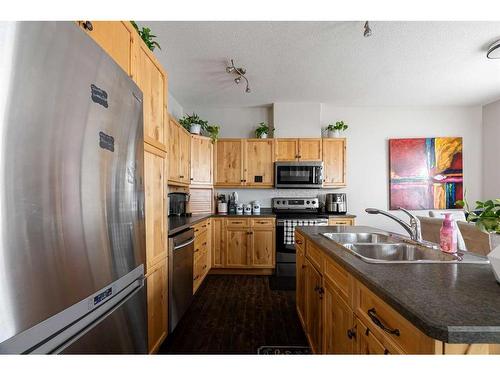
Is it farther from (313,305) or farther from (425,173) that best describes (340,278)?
(425,173)

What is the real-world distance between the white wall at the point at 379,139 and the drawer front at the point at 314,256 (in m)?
2.41

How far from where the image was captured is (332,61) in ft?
8.86

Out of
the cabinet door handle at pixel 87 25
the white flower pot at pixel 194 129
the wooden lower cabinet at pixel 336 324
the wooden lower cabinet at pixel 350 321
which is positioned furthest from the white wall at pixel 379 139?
the cabinet door handle at pixel 87 25

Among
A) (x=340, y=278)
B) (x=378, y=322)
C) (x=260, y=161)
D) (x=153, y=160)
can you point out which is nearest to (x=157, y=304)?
(x=153, y=160)

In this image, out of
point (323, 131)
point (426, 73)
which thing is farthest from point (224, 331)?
point (426, 73)

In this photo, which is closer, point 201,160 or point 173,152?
point 173,152

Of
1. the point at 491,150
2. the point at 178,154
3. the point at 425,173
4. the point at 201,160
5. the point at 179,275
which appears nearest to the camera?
the point at 179,275

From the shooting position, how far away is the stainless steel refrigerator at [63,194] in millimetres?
558

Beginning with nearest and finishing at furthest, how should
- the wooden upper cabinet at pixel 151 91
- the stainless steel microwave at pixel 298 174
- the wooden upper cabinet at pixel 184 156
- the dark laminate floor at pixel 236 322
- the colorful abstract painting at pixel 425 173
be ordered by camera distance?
the wooden upper cabinet at pixel 151 91 < the dark laminate floor at pixel 236 322 < the wooden upper cabinet at pixel 184 156 < the stainless steel microwave at pixel 298 174 < the colorful abstract painting at pixel 425 173

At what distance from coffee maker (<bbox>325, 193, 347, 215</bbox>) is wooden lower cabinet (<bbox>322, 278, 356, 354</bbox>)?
2.68 m

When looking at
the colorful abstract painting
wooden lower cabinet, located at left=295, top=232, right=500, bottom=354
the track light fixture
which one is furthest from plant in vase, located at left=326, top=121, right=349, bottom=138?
wooden lower cabinet, located at left=295, top=232, right=500, bottom=354

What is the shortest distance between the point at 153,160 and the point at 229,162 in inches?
92.9

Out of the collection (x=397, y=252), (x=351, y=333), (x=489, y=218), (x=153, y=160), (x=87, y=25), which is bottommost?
(x=351, y=333)

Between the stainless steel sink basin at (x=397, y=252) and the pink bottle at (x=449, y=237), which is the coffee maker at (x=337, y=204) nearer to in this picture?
the stainless steel sink basin at (x=397, y=252)
